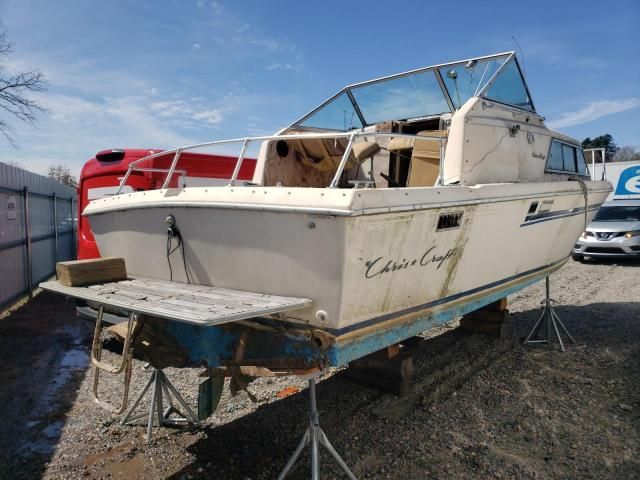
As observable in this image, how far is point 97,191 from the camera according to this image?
19.1 ft

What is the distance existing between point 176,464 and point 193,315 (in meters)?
1.52

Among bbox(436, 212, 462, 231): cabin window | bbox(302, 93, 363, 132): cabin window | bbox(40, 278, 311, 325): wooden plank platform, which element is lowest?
bbox(40, 278, 311, 325): wooden plank platform

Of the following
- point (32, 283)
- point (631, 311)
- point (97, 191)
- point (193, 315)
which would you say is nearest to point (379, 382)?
point (193, 315)

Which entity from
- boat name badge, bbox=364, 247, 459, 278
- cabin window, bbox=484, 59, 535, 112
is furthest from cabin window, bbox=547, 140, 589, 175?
boat name badge, bbox=364, 247, 459, 278

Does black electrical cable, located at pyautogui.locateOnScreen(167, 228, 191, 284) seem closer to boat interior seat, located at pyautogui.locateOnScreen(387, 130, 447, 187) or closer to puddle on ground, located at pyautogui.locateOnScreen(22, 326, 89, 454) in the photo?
puddle on ground, located at pyautogui.locateOnScreen(22, 326, 89, 454)

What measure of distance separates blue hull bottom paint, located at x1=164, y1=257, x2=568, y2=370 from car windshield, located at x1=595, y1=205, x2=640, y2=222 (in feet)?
32.2

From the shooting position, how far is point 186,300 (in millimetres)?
2510

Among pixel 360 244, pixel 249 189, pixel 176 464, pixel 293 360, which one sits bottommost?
pixel 176 464

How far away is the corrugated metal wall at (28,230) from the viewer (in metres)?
7.01

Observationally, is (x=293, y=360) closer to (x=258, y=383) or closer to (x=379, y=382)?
(x=379, y=382)

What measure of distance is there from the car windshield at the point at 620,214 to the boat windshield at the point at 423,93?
305 inches

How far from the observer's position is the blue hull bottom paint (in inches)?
102

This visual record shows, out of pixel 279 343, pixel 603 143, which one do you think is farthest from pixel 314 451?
pixel 603 143

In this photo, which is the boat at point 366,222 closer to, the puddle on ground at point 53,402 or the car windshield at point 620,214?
the puddle on ground at point 53,402
